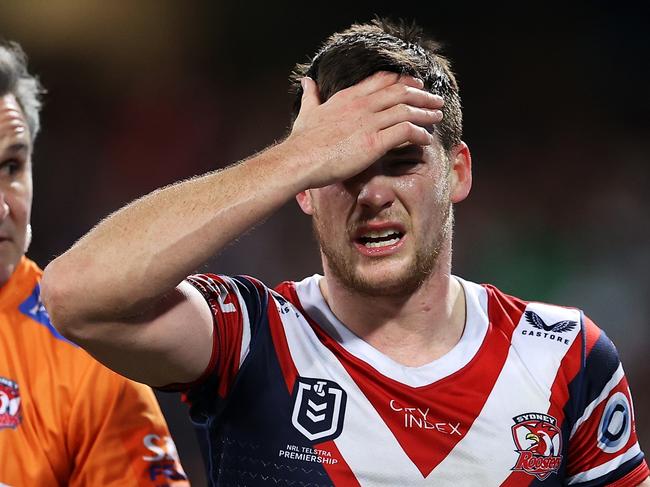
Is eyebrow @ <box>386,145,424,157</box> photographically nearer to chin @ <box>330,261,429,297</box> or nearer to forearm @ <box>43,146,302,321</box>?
chin @ <box>330,261,429,297</box>

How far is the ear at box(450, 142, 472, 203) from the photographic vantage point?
91.4 inches

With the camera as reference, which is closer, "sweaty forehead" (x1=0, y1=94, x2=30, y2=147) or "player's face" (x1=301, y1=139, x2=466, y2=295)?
"player's face" (x1=301, y1=139, x2=466, y2=295)

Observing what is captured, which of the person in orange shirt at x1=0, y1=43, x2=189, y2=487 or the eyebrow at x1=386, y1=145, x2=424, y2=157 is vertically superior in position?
the eyebrow at x1=386, y1=145, x2=424, y2=157

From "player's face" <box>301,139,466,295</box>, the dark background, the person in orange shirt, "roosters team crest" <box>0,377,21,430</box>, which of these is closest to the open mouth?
"player's face" <box>301,139,466,295</box>

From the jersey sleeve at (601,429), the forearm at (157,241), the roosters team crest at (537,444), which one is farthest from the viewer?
the jersey sleeve at (601,429)

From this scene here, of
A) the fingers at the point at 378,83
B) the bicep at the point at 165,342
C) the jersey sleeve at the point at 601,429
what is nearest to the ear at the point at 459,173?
the fingers at the point at 378,83

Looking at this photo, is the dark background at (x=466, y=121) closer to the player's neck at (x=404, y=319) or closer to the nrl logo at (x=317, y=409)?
the player's neck at (x=404, y=319)

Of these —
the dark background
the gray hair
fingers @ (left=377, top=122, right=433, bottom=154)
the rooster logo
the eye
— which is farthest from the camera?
the dark background

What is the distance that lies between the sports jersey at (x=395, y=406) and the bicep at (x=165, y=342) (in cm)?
6

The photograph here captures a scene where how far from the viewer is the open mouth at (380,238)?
2.06 meters

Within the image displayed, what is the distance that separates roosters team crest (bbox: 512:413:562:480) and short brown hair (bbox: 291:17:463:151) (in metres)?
0.71

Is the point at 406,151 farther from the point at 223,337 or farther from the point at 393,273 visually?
the point at 223,337

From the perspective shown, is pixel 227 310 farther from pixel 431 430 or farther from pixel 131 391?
pixel 431 430

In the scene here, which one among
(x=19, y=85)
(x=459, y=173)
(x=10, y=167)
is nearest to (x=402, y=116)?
(x=459, y=173)
